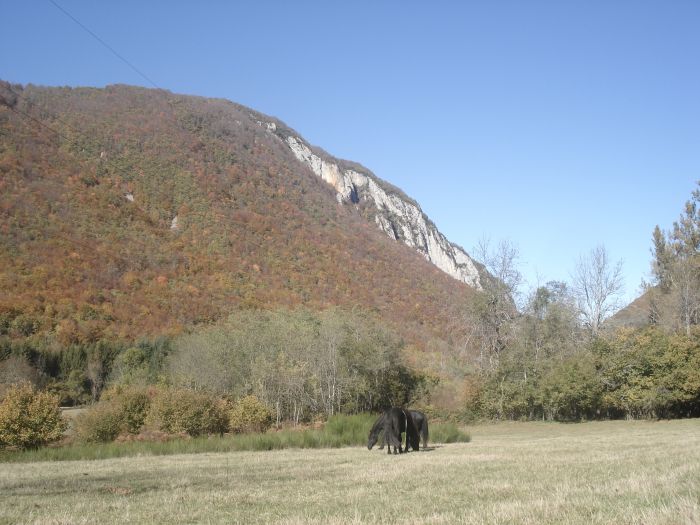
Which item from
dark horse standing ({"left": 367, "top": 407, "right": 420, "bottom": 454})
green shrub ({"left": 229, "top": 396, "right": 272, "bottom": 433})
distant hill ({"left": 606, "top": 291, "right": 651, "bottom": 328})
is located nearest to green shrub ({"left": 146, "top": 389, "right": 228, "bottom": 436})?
green shrub ({"left": 229, "top": 396, "right": 272, "bottom": 433})

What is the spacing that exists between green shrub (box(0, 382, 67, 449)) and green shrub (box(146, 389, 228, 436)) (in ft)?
16.7

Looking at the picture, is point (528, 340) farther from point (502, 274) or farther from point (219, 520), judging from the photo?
point (219, 520)

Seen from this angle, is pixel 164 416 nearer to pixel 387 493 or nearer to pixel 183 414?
pixel 183 414

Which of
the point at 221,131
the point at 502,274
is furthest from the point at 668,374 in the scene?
the point at 221,131

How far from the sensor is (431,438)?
25.6m

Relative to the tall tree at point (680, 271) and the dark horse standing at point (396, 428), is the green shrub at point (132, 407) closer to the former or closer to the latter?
the dark horse standing at point (396, 428)

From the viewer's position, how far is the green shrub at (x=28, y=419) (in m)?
24.1

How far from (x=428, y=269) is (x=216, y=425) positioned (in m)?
123

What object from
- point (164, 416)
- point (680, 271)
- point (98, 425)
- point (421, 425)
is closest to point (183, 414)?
point (164, 416)

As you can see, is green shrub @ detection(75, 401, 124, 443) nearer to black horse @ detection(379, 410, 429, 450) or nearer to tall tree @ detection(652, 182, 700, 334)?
black horse @ detection(379, 410, 429, 450)

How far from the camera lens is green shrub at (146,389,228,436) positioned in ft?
98.0

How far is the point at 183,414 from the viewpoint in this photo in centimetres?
2988

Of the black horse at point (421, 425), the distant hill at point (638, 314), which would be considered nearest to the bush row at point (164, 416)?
the black horse at point (421, 425)

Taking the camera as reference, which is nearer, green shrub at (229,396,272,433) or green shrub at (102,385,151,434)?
green shrub at (102,385,151,434)
